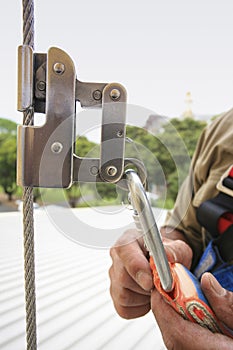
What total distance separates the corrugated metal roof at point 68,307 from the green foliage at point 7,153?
672mm

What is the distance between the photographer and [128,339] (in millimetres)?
670

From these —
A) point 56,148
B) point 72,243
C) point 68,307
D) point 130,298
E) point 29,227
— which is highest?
point 56,148

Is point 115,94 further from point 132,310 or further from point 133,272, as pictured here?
point 132,310

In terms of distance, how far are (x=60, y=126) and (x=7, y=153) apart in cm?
177

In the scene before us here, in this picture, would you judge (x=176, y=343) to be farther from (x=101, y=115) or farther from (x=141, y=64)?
(x=141, y=64)

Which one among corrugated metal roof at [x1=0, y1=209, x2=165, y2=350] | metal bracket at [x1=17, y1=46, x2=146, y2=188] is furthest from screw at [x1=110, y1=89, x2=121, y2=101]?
corrugated metal roof at [x1=0, y1=209, x2=165, y2=350]

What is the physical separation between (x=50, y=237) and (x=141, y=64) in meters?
1.15

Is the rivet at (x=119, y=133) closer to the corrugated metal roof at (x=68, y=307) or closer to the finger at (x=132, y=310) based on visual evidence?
the corrugated metal roof at (x=68, y=307)

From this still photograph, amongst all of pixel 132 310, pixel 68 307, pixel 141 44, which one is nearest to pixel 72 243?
pixel 68 307

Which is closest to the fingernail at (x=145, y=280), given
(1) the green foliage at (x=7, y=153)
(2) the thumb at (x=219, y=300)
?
(2) the thumb at (x=219, y=300)

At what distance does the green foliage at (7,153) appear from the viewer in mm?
1772

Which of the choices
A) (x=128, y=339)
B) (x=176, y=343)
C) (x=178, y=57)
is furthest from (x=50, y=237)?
(x=178, y=57)

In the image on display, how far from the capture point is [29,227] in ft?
1.31

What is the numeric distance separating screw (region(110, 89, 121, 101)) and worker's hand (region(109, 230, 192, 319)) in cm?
21
